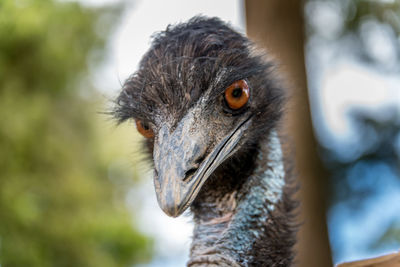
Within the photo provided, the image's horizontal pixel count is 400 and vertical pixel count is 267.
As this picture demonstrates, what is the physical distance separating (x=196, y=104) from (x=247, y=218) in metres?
0.44

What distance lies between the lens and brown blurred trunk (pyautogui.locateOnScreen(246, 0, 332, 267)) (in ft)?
10.2

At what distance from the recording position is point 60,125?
6.95 meters

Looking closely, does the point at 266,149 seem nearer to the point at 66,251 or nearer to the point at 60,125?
the point at 66,251

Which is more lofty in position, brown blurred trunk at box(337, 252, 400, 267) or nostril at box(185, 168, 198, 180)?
nostril at box(185, 168, 198, 180)

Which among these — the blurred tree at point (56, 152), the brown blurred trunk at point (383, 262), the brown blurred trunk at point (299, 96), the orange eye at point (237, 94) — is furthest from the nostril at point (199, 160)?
the blurred tree at point (56, 152)

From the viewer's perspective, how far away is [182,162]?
1356 millimetres

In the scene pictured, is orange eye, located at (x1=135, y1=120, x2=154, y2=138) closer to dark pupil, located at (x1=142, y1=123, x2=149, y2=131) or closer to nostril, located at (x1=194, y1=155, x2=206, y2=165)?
dark pupil, located at (x1=142, y1=123, x2=149, y2=131)

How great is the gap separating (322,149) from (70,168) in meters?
3.87

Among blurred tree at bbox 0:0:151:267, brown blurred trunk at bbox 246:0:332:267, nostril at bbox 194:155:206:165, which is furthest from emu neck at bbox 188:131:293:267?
blurred tree at bbox 0:0:151:267

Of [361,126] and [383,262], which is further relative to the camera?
[361,126]

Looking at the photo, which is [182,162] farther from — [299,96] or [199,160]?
[299,96]

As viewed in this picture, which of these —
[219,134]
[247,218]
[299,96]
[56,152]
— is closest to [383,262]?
[247,218]

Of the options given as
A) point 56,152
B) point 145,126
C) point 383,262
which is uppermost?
point 56,152

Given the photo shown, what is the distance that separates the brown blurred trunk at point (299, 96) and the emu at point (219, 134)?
1.27 m
